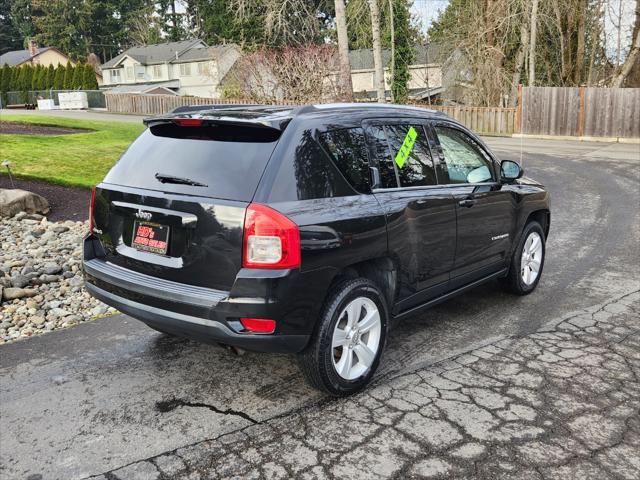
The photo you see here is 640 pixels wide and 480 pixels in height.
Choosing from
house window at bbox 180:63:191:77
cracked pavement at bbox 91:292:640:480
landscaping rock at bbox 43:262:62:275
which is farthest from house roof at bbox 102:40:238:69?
cracked pavement at bbox 91:292:640:480

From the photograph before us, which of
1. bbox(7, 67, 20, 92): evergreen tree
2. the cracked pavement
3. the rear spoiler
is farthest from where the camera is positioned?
bbox(7, 67, 20, 92): evergreen tree

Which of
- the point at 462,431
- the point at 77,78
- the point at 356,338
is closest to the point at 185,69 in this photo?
the point at 77,78

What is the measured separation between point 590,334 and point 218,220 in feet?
10.7

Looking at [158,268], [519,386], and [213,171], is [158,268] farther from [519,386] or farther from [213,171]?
[519,386]

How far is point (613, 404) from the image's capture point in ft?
12.6

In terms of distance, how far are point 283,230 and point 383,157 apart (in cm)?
123

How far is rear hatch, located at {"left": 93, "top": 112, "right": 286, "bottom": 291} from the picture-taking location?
3.59 m

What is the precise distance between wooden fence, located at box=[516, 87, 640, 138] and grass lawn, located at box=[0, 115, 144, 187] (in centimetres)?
1680

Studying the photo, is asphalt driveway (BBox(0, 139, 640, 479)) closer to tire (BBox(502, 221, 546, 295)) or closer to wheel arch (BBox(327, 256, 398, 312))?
tire (BBox(502, 221, 546, 295))

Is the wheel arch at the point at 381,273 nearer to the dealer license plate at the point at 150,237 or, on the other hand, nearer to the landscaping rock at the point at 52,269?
the dealer license plate at the point at 150,237

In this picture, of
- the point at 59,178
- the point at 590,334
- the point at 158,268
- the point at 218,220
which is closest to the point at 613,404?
the point at 590,334

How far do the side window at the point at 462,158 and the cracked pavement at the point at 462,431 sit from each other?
58.0 inches

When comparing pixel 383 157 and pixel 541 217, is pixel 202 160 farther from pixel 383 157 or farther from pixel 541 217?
pixel 541 217

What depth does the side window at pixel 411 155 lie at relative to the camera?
14.8 ft
